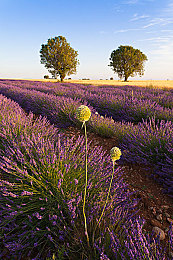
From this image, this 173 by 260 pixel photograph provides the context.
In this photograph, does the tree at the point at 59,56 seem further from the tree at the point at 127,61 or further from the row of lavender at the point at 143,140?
the row of lavender at the point at 143,140

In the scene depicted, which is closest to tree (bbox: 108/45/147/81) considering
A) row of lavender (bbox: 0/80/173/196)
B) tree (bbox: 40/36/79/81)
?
tree (bbox: 40/36/79/81)

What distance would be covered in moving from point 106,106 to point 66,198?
391 centimetres

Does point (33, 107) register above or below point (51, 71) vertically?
below

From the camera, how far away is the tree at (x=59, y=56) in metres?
27.8

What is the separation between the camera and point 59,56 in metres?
27.9

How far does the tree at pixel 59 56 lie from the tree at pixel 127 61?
10250 millimetres

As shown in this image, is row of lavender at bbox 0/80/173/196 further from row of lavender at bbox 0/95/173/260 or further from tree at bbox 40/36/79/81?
tree at bbox 40/36/79/81

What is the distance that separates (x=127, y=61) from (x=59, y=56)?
14196mm

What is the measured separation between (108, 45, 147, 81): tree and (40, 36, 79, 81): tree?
1025 cm

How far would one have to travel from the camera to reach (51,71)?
29.3 meters

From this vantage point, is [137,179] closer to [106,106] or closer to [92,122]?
[92,122]

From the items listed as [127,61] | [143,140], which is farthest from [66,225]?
[127,61]

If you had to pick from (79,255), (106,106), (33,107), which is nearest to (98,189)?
(79,255)

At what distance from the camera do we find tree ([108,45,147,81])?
114 ft
